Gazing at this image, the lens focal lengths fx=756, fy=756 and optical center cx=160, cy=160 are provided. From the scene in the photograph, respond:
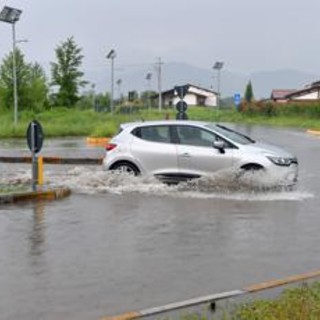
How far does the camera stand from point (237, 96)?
72.5m

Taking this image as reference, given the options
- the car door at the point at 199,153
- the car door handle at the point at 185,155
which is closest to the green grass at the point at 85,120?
the car door at the point at 199,153

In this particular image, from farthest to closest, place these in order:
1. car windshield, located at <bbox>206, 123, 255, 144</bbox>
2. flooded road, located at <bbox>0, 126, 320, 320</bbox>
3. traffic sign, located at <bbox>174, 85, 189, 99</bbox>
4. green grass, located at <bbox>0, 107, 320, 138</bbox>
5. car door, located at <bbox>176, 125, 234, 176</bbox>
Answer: green grass, located at <bbox>0, 107, 320, 138</bbox> → traffic sign, located at <bbox>174, 85, 189, 99</bbox> → car windshield, located at <bbox>206, 123, 255, 144</bbox> → car door, located at <bbox>176, 125, 234, 176</bbox> → flooded road, located at <bbox>0, 126, 320, 320</bbox>

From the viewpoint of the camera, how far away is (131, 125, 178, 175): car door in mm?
15867

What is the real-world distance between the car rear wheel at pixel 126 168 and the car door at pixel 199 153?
3.37ft

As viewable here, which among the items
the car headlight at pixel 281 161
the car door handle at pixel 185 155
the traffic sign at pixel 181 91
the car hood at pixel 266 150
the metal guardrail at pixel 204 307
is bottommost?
the metal guardrail at pixel 204 307

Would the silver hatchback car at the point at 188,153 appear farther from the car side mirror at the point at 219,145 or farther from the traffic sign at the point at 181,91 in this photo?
the traffic sign at the point at 181,91

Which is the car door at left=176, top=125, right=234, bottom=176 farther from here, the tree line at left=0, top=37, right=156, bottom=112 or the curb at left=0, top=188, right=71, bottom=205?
the tree line at left=0, top=37, right=156, bottom=112

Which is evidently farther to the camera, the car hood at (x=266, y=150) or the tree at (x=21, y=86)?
the tree at (x=21, y=86)

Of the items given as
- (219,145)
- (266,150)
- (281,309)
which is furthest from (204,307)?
(266,150)

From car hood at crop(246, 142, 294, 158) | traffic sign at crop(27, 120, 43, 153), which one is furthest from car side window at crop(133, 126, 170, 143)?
traffic sign at crop(27, 120, 43, 153)

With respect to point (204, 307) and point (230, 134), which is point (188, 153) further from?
point (204, 307)

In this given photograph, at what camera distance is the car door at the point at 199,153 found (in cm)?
1545

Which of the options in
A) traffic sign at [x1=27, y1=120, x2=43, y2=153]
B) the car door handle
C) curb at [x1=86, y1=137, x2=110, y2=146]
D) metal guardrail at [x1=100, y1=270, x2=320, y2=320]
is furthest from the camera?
curb at [x1=86, y1=137, x2=110, y2=146]

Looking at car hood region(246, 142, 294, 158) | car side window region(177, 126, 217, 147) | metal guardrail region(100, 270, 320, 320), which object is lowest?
metal guardrail region(100, 270, 320, 320)
